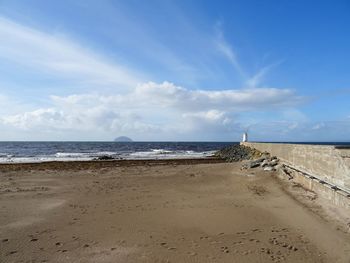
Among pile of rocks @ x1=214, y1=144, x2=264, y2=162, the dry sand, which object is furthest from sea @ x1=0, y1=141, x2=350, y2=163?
the dry sand

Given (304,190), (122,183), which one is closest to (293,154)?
(304,190)

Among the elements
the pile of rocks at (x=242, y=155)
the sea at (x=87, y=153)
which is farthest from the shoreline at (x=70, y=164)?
the sea at (x=87, y=153)

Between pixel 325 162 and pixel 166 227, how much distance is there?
5.49 m

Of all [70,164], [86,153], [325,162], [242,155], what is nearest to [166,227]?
[325,162]

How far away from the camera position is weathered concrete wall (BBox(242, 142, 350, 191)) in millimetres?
7973

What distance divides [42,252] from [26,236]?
1.13 m

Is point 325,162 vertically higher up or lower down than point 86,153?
higher up

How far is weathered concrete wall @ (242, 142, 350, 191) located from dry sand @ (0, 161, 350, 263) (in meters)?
1.17

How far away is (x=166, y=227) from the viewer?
7.00 meters

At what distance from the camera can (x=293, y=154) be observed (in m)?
13.7

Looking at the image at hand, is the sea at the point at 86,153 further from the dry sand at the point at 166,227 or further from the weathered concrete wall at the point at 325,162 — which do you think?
the weathered concrete wall at the point at 325,162

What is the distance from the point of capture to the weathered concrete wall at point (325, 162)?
26.2ft

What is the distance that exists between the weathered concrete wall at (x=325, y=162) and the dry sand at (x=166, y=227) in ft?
3.83

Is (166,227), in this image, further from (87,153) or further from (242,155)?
(87,153)
